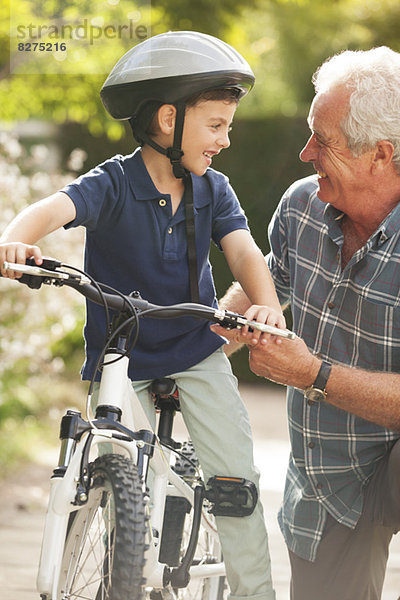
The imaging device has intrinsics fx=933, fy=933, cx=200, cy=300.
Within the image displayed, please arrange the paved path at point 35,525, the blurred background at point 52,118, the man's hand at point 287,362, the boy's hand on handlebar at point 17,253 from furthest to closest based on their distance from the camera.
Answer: the blurred background at point 52,118, the paved path at point 35,525, the man's hand at point 287,362, the boy's hand on handlebar at point 17,253

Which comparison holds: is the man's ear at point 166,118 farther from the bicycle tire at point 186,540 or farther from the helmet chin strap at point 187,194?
the bicycle tire at point 186,540

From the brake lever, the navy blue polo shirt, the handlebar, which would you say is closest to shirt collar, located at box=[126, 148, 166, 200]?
the navy blue polo shirt

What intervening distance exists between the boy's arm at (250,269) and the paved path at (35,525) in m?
1.73

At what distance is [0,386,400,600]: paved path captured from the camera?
13.4 feet

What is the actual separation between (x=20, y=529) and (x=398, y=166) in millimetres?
3036

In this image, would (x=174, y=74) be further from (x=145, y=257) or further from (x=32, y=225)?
(x=32, y=225)

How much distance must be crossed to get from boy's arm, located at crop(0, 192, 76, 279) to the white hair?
3.11 feet

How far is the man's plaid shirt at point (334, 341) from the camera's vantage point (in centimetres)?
291

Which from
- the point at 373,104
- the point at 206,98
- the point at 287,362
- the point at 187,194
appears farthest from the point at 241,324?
the point at 373,104


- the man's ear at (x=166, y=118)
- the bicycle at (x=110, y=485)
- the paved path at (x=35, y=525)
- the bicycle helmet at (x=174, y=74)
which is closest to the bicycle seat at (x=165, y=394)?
the bicycle at (x=110, y=485)

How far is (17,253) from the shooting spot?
2197 millimetres

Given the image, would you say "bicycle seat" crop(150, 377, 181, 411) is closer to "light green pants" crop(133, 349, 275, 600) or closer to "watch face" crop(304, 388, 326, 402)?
"light green pants" crop(133, 349, 275, 600)

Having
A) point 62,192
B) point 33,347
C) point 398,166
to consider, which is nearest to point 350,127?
point 398,166

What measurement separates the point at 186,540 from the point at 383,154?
140cm
